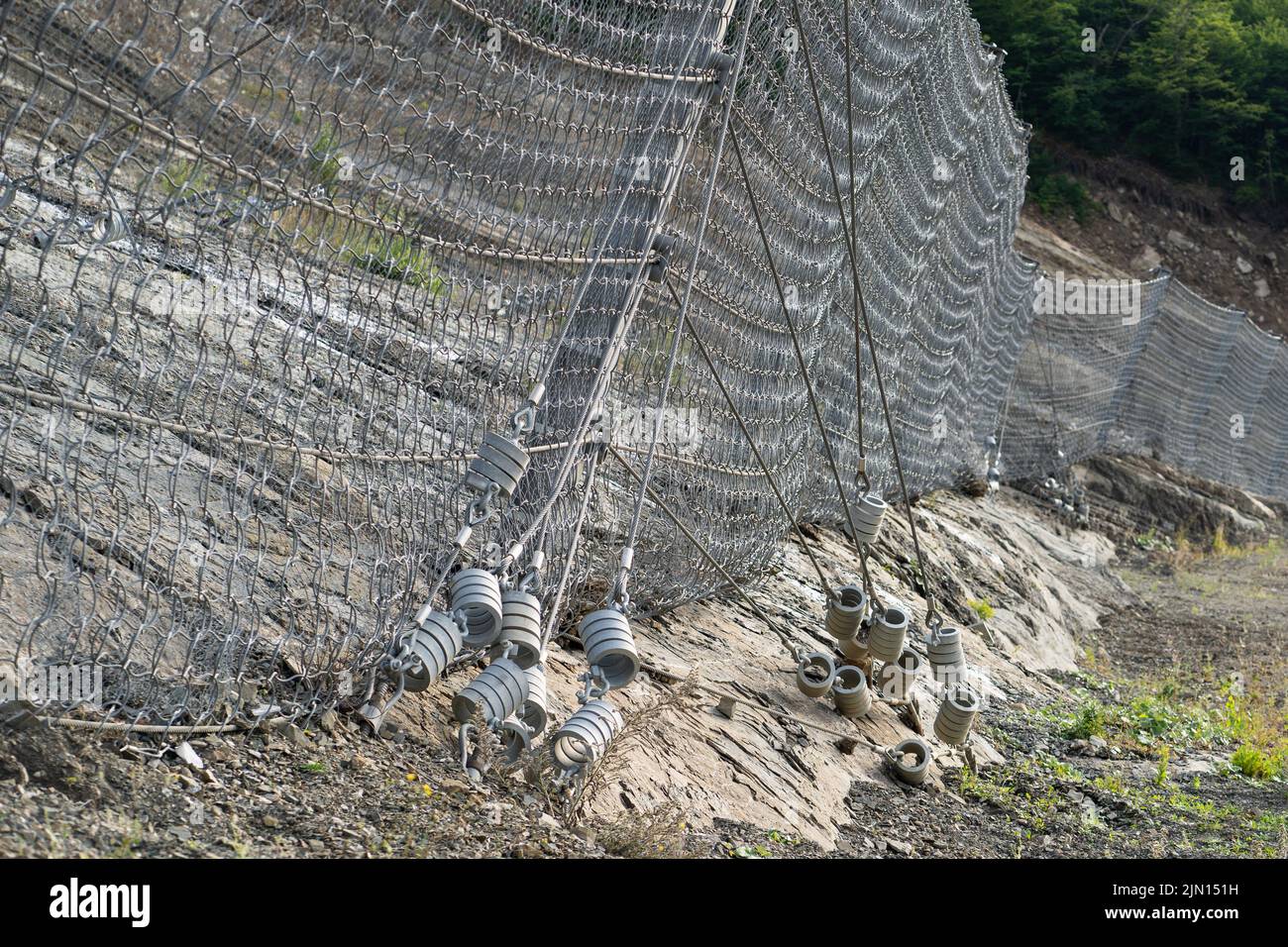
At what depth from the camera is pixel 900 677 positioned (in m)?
4.60

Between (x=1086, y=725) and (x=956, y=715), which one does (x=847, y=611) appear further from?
(x=1086, y=725)

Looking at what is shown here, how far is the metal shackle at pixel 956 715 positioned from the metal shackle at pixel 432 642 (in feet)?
6.96

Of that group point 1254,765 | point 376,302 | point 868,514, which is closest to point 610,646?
point 376,302

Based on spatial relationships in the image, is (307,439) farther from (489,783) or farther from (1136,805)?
(1136,805)

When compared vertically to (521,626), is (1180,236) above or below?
above

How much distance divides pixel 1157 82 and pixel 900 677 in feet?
87.2

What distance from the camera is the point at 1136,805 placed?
4.43m

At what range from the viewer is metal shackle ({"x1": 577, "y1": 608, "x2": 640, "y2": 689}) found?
284cm

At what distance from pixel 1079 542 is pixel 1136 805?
7823 mm

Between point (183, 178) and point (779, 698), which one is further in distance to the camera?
point (779, 698)

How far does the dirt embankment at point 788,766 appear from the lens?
2.33m

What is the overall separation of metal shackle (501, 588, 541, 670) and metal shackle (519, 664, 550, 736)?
0.11ft

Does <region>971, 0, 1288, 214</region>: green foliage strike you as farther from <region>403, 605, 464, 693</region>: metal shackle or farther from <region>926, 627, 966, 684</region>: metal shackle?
<region>403, 605, 464, 693</region>: metal shackle

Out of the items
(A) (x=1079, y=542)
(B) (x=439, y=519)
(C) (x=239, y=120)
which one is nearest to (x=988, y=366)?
(A) (x=1079, y=542)
